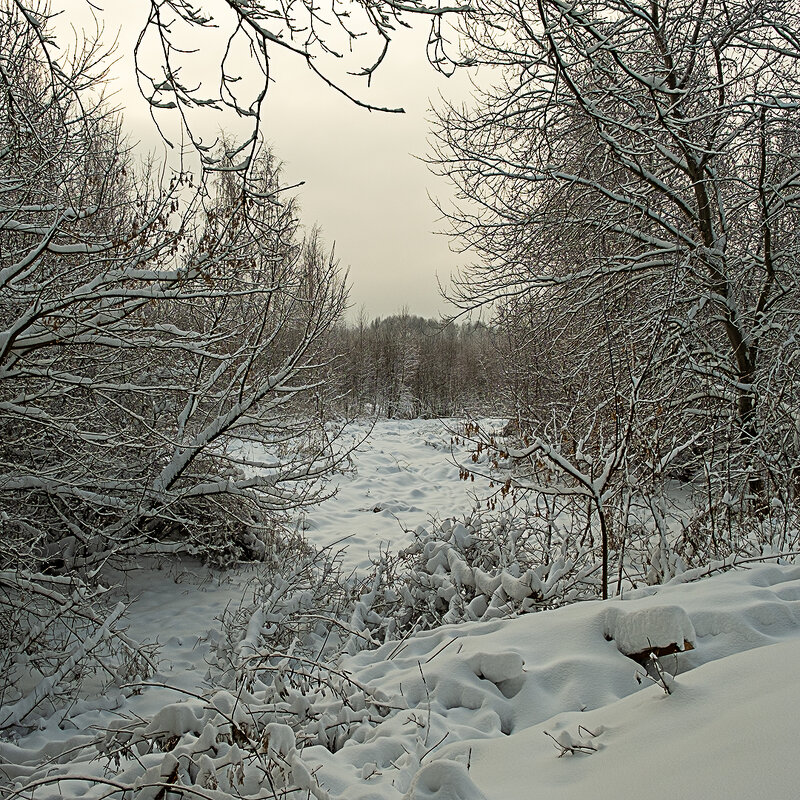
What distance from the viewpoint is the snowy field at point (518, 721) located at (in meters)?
1.61

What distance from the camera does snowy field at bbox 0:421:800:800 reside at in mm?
1605

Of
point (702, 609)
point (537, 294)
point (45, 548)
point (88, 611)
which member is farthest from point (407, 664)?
point (537, 294)

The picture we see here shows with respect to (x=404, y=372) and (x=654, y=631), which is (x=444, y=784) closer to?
(x=654, y=631)

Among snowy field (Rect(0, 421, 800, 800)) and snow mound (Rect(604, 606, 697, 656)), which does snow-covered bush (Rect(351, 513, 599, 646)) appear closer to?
snowy field (Rect(0, 421, 800, 800))

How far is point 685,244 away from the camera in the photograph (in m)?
7.04

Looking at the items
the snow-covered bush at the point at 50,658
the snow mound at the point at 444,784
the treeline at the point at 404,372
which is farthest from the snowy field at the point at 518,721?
the treeline at the point at 404,372

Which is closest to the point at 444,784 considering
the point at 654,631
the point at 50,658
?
the point at 654,631

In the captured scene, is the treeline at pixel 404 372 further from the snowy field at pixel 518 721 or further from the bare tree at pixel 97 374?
the snowy field at pixel 518 721

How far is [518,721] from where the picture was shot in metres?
2.45

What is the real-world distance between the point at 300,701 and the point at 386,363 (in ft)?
81.7

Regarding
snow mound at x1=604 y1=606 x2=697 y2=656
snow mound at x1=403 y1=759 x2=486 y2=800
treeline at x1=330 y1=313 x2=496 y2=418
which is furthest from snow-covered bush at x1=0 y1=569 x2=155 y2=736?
Result: treeline at x1=330 y1=313 x2=496 y2=418

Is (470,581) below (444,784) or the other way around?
below

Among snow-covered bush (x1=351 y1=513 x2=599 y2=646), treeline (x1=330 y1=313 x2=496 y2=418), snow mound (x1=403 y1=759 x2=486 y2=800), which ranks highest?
treeline (x1=330 y1=313 x2=496 y2=418)

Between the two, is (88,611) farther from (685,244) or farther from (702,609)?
(685,244)
